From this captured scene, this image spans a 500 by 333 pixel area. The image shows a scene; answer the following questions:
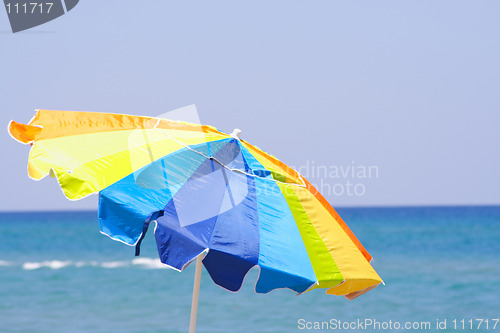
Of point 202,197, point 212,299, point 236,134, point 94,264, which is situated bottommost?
point 94,264

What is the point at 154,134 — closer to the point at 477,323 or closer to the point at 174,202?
the point at 174,202

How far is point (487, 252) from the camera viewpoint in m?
27.9

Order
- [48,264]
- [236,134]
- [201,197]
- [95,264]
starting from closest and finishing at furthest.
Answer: [201,197], [236,134], [95,264], [48,264]

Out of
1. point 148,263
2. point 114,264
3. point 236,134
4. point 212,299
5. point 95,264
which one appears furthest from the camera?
point 95,264

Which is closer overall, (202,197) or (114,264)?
(202,197)

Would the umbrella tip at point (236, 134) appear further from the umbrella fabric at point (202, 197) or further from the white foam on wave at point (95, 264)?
the white foam on wave at point (95, 264)

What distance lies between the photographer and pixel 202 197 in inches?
134

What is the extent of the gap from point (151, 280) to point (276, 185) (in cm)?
1487

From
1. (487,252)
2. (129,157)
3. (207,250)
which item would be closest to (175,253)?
(207,250)

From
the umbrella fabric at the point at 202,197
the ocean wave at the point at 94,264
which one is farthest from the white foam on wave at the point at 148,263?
the umbrella fabric at the point at 202,197

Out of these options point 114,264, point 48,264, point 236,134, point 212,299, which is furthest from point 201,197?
point 48,264

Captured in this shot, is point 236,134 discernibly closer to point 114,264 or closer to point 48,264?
point 114,264

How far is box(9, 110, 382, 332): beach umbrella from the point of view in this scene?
10.4ft

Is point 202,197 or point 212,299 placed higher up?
point 202,197
